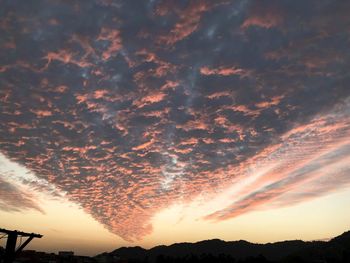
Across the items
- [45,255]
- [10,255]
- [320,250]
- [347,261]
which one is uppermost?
[320,250]

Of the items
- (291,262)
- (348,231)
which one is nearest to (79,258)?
(291,262)

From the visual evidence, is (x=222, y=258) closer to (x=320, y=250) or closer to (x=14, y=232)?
(x=320, y=250)

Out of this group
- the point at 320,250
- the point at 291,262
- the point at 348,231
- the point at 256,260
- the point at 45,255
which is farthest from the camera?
the point at 348,231

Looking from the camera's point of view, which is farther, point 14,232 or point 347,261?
point 347,261

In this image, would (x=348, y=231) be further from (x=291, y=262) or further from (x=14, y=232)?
(x=14, y=232)

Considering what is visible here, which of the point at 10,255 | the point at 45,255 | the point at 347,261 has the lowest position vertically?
the point at 10,255

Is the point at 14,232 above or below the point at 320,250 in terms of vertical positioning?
below

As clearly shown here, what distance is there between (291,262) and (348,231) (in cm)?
8282

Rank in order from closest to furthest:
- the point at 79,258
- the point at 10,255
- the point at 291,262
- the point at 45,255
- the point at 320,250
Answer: the point at 10,255
the point at 45,255
the point at 79,258
the point at 291,262
the point at 320,250

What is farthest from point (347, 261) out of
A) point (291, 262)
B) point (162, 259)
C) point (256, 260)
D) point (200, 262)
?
point (162, 259)

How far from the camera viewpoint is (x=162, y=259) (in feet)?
376

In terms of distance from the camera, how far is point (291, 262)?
121 metres

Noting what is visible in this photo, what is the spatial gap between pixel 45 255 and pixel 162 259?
8771 cm

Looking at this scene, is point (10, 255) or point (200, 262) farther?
point (200, 262)
